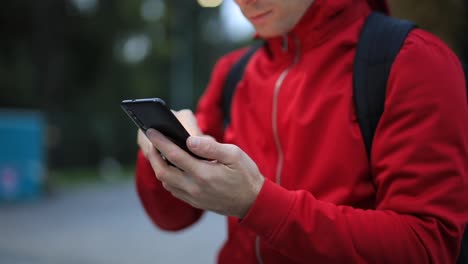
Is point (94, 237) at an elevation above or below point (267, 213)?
below

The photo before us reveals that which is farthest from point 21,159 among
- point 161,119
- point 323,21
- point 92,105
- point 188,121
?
point 92,105

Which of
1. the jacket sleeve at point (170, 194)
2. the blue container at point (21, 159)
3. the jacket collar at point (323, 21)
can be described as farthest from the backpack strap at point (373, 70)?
the blue container at point (21, 159)

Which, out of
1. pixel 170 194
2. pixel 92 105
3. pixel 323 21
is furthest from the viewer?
pixel 92 105

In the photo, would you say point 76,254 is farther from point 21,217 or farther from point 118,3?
point 118,3

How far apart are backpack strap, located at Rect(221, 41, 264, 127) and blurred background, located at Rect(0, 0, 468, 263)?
679 mm

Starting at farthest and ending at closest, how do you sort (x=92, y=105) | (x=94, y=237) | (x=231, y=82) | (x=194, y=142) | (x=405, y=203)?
(x=92, y=105)
(x=94, y=237)
(x=231, y=82)
(x=405, y=203)
(x=194, y=142)

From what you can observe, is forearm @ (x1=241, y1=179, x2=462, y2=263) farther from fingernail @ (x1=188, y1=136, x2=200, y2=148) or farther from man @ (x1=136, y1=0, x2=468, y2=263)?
fingernail @ (x1=188, y1=136, x2=200, y2=148)

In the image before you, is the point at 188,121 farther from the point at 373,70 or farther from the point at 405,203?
the point at 405,203

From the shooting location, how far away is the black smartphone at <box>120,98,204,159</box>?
3.74 feet

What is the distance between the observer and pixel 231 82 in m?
1.81

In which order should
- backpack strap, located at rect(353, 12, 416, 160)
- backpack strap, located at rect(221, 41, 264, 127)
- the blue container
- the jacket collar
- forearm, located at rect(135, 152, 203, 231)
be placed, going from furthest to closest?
1. the blue container
2. backpack strap, located at rect(221, 41, 264, 127)
3. forearm, located at rect(135, 152, 203, 231)
4. the jacket collar
5. backpack strap, located at rect(353, 12, 416, 160)

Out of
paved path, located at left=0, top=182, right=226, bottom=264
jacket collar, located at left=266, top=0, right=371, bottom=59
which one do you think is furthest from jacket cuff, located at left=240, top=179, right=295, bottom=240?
paved path, located at left=0, top=182, right=226, bottom=264

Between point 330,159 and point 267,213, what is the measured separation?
29cm

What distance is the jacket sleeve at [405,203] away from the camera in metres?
1.18
